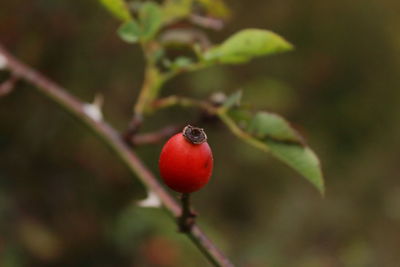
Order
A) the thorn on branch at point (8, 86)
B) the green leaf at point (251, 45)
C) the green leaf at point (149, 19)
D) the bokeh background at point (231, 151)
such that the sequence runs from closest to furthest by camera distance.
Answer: the green leaf at point (251, 45)
the green leaf at point (149, 19)
the thorn on branch at point (8, 86)
the bokeh background at point (231, 151)

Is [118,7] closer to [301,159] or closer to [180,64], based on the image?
[180,64]

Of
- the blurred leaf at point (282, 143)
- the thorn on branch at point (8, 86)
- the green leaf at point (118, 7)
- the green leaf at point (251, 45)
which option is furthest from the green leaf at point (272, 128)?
the thorn on branch at point (8, 86)

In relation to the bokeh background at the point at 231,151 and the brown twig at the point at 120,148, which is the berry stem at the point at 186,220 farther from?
the bokeh background at the point at 231,151

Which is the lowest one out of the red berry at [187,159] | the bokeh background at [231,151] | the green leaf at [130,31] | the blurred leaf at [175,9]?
the red berry at [187,159]

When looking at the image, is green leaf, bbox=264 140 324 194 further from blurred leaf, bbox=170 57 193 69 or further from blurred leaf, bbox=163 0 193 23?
blurred leaf, bbox=163 0 193 23

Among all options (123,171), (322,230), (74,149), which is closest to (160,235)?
(123,171)

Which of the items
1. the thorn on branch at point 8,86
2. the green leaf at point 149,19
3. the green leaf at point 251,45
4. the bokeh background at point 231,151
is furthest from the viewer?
the bokeh background at point 231,151

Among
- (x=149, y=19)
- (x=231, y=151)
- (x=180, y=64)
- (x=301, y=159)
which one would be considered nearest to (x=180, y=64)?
(x=180, y=64)
